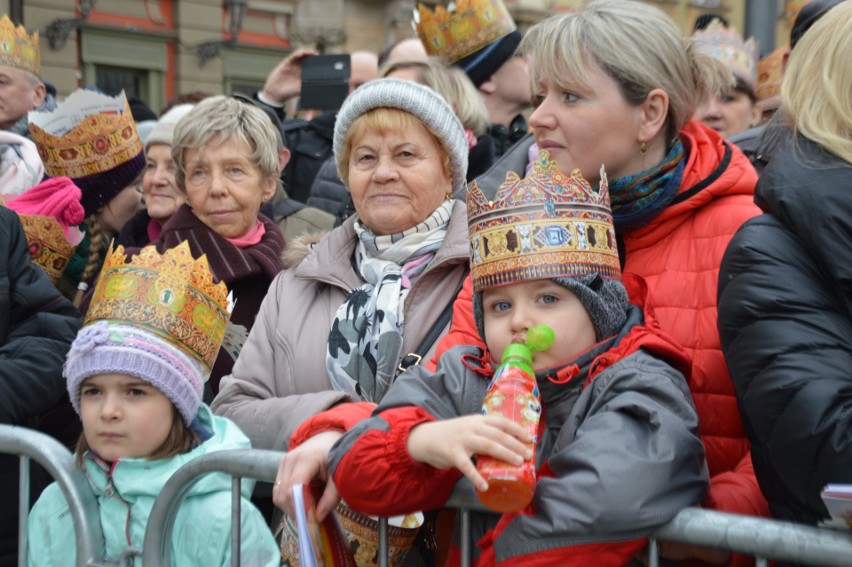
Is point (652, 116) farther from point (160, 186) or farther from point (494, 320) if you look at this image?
point (160, 186)

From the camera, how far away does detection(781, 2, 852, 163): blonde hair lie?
7.57ft

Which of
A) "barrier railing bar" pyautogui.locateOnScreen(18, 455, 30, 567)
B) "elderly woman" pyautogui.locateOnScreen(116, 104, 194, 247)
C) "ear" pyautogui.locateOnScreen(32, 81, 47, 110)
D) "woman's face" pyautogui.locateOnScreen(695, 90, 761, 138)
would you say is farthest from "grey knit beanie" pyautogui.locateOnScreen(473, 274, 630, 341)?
"ear" pyautogui.locateOnScreen(32, 81, 47, 110)

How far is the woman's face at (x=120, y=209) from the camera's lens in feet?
16.4

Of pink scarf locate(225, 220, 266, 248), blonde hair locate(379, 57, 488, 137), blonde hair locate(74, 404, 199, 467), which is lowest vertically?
blonde hair locate(74, 404, 199, 467)

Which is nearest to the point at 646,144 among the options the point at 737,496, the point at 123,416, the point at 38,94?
the point at 737,496

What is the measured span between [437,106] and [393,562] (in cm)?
138

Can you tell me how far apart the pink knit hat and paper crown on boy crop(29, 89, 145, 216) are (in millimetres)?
220

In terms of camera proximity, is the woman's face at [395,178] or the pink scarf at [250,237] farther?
the pink scarf at [250,237]

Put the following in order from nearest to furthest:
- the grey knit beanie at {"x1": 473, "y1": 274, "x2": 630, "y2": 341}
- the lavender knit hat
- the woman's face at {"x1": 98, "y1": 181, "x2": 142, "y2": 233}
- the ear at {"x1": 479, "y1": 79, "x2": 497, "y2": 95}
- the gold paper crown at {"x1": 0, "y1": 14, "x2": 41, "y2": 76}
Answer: the grey knit beanie at {"x1": 473, "y1": 274, "x2": 630, "y2": 341} → the lavender knit hat → the woman's face at {"x1": 98, "y1": 181, "x2": 142, "y2": 233} → the gold paper crown at {"x1": 0, "y1": 14, "x2": 41, "y2": 76} → the ear at {"x1": 479, "y1": 79, "x2": 497, "y2": 95}

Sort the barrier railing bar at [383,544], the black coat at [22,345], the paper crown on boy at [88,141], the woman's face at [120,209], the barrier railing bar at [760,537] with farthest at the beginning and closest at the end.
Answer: the woman's face at [120,209], the paper crown on boy at [88,141], the black coat at [22,345], the barrier railing bar at [383,544], the barrier railing bar at [760,537]

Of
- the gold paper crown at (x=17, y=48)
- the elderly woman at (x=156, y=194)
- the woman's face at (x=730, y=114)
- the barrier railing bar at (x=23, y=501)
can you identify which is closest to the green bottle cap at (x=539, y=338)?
the barrier railing bar at (x=23, y=501)

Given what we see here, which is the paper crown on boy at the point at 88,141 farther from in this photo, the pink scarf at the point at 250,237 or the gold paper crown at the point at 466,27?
the gold paper crown at the point at 466,27

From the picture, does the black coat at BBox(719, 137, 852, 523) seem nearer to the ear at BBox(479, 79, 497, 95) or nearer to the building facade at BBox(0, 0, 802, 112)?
the ear at BBox(479, 79, 497, 95)

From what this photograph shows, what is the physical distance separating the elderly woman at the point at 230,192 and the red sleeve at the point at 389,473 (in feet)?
5.65
